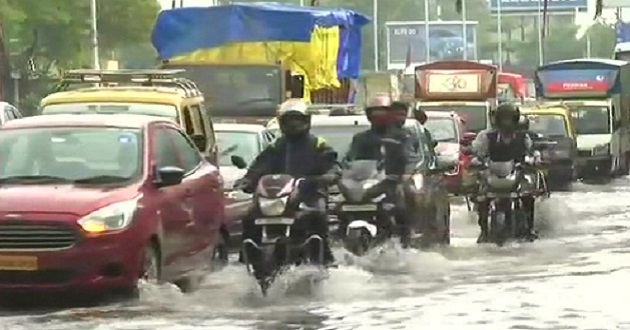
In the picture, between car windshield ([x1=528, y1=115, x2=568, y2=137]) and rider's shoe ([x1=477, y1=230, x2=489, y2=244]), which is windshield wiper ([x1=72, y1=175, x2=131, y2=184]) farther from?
car windshield ([x1=528, y1=115, x2=568, y2=137])

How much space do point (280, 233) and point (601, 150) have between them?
29.4 m

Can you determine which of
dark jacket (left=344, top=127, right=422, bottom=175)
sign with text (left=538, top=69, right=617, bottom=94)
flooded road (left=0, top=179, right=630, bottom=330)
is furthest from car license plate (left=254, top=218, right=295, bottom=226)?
sign with text (left=538, top=69, right=617, bottom=94)

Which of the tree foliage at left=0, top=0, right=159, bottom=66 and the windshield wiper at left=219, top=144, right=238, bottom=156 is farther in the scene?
the tree foliage at left=0, top=0, right=159, bottom=66

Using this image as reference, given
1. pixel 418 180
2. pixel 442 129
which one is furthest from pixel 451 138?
pixel 418 180

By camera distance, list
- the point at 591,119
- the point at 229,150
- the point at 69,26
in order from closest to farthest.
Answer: the point at 229,150
the point at 591,119
the point at 69,26

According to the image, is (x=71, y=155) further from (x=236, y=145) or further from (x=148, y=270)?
(x=236, y=145)

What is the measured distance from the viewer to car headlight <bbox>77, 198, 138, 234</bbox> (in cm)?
1329

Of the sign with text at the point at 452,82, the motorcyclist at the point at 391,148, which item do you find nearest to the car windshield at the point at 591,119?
the sign with text at the point at 452,82

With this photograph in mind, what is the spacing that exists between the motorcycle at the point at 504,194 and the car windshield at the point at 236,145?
2705mm

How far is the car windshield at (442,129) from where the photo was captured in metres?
30.6

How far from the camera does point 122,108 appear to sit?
1830 cm

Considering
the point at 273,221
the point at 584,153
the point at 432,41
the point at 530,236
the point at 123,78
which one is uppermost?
the point at 123,78

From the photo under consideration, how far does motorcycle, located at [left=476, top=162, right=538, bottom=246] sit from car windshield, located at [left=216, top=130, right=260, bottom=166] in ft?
8.88

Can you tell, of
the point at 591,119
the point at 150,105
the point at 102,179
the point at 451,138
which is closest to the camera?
the point at 102,179
